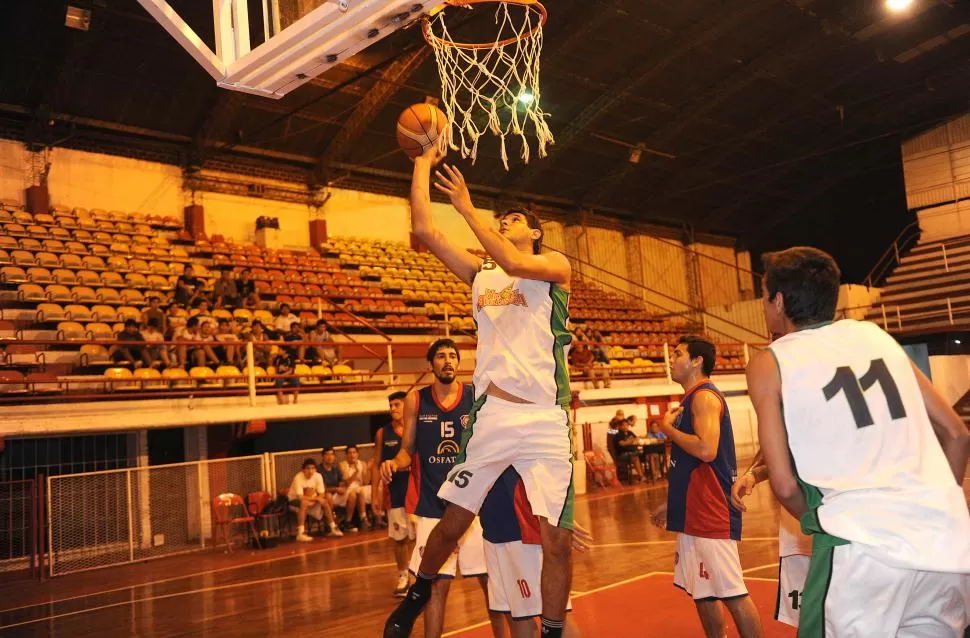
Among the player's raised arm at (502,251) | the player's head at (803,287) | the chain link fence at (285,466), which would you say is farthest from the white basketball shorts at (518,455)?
the chain link fence at (285,466)

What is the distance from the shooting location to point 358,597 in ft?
23.6

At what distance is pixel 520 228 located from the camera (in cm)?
398

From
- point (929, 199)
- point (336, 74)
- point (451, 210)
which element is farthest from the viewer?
point (929, 199)

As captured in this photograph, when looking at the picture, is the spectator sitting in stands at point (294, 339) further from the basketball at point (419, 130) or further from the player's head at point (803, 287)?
the player's head at point (803, 287)

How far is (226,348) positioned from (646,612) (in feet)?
30.5

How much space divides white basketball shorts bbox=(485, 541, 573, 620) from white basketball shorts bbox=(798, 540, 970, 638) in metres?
1.83

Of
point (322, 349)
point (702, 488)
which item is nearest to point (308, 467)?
point (322, 349)

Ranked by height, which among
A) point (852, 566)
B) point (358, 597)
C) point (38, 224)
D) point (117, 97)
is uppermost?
point (117, 97)

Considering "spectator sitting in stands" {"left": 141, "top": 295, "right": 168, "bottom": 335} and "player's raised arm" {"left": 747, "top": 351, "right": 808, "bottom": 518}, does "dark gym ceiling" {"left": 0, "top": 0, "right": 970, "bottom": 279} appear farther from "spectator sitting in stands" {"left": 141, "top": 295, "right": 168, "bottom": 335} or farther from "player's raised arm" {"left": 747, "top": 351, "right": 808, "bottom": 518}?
"player's raised arm" {"left": 747, "top": 351, "right": 808, "bottom": 518}

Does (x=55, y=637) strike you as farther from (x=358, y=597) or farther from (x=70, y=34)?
(x=70, y=34)

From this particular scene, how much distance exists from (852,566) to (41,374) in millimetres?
11610

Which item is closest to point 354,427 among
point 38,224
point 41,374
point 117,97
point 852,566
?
point 41,374

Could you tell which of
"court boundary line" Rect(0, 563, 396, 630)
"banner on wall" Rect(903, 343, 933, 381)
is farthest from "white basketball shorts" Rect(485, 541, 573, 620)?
"banner on wall" Rect(903, 343, 933, 381)

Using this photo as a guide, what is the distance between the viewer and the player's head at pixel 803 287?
97.3 inches
